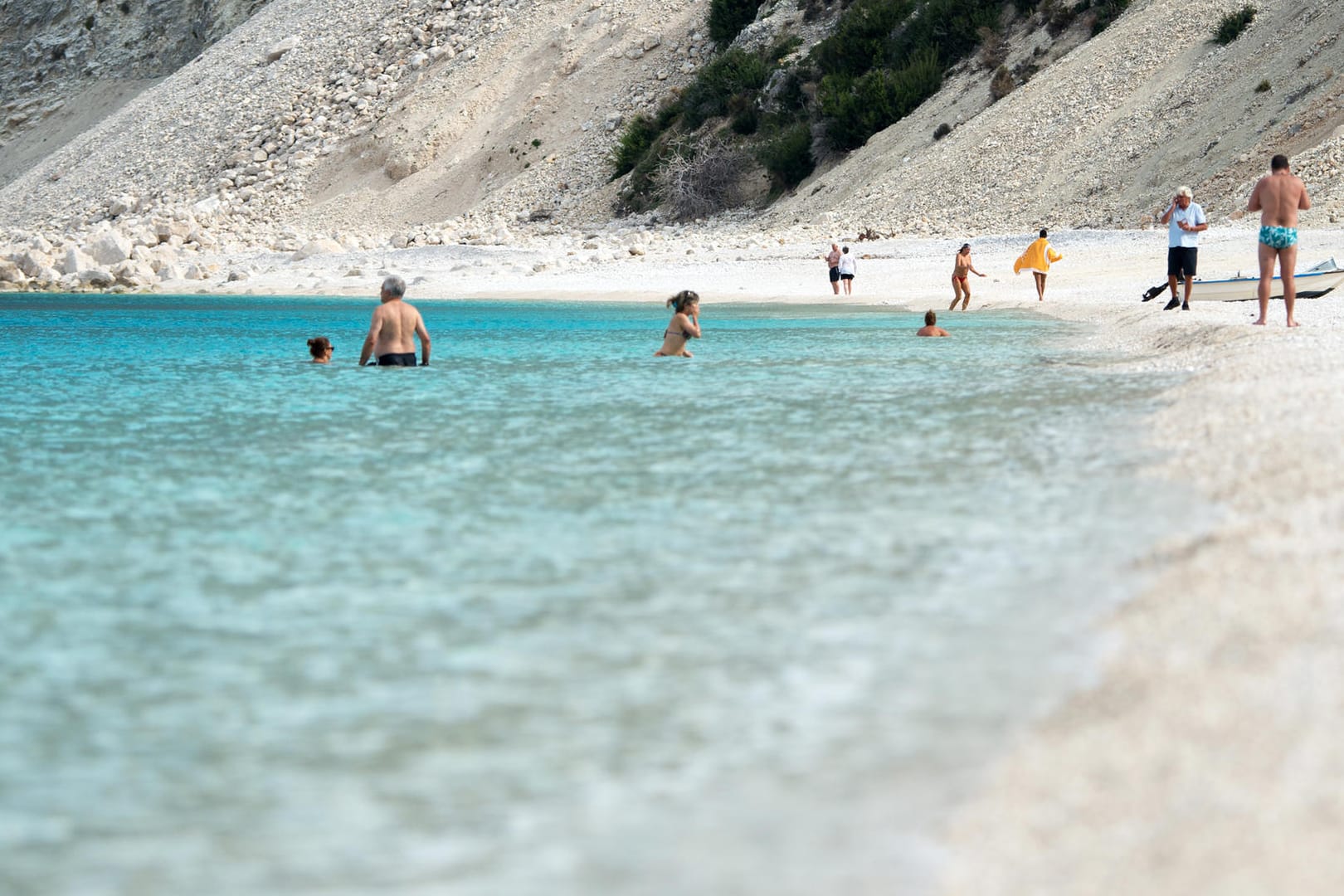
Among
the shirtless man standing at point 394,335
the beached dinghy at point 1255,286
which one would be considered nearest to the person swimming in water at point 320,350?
the shirtless man standing at point 394,335

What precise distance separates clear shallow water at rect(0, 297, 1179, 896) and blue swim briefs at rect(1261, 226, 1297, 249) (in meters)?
3.17

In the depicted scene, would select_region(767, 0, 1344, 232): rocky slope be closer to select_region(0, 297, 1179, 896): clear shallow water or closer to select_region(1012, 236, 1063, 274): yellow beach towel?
select_region(1012, 236, 1063, 274): yellow beach towel

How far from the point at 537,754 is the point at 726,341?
13.1 m

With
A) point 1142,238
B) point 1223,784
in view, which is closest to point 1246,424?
point 1223,784

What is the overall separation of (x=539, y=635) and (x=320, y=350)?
1014cm

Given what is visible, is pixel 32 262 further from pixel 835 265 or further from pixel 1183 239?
pixel 1183 239

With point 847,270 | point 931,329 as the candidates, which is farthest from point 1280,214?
point 847,270

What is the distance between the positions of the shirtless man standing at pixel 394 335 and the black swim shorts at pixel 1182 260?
8.77 meters

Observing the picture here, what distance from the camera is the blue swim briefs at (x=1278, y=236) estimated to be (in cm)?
1188

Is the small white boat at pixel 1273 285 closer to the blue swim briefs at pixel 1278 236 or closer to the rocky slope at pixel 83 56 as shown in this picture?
the blue swim briefs at pixel 1278 236

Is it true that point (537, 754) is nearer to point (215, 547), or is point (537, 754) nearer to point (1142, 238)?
point (215, 547)

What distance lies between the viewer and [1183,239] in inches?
628

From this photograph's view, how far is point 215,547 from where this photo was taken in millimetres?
5758

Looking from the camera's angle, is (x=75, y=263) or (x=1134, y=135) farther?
(x=75, y=263)
